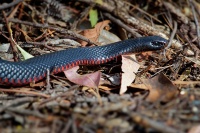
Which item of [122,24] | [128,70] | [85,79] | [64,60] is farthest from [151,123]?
[122,24]

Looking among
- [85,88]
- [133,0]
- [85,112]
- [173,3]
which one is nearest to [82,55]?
[85,88]

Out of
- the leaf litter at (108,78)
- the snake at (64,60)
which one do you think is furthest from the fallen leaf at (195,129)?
the snake at (64,60)

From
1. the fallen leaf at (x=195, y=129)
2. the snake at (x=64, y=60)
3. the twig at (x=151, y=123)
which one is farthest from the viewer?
the snake at (x=64, y=60)

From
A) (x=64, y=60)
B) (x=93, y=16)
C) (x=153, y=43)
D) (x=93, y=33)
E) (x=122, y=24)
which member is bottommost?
(x=64, y=60)

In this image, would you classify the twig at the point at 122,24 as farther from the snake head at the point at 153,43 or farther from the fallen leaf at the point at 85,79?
the fallen leaf at the point at 85,79

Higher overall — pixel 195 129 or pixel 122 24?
pixel 122 24

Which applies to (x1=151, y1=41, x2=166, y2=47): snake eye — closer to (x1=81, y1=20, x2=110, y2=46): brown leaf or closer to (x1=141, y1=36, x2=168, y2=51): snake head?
(x1=141, y1=36, x2=168, y2=51): snake head

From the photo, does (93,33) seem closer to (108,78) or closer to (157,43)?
(157,43)
